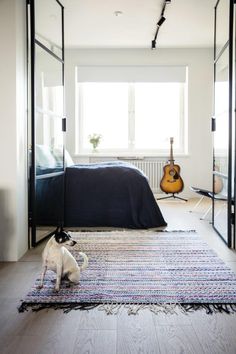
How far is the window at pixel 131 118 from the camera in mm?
7555

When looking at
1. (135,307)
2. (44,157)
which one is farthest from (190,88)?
(135,307)

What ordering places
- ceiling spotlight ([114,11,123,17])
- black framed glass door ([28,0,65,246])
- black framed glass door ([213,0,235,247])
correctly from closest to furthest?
1. black framed glass door ([28,0,65,246])
2. black framed glass door ([213,0,235,247])
3. ceiling spotlight ([114,11,123,17])

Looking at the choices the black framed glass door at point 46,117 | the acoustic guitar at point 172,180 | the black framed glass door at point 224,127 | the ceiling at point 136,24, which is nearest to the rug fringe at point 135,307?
the black framed glass door at point 46,117

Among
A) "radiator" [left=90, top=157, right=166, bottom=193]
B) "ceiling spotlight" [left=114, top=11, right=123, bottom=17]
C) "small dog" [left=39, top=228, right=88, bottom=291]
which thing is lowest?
"small dog" [left=39, top=228, right=88, bottom=291]

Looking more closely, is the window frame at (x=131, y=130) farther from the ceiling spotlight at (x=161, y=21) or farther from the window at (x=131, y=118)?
the ceiling spotlight at (x=161, y=21)

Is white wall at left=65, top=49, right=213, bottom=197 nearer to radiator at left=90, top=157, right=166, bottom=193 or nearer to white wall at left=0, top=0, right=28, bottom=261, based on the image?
radiator at left=90, top=157, right=166, bottom=193

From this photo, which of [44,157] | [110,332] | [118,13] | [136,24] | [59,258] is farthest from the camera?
[136,24]

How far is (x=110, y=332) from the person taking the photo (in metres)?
2.00

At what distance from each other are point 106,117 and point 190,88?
1.58 m

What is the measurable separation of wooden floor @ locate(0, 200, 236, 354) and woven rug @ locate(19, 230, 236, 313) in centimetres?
9

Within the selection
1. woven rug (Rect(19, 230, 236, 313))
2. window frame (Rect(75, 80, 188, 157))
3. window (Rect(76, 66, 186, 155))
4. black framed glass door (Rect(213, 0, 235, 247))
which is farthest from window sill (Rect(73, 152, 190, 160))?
woven rug (Rect(19, 230, 236, 313))

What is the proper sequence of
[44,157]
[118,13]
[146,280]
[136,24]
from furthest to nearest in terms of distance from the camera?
[136,24] < [118,13] < [44,157] < [146,280]

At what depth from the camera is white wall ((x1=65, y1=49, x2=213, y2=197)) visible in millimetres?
7320

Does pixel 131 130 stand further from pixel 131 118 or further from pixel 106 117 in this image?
pixel 106 117
